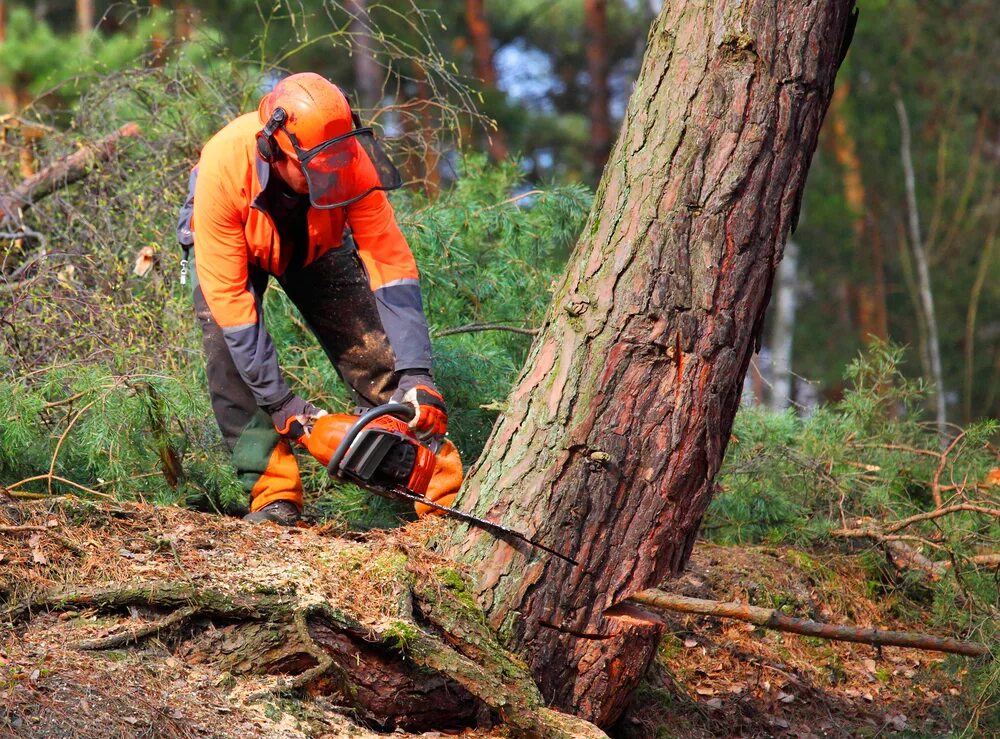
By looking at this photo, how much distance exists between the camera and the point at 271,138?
3.78m

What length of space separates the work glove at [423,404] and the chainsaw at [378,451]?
4 centimetres

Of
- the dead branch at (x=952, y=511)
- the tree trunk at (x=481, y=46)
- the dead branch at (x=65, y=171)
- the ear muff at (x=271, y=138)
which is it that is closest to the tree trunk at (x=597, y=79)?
the tree trunk at (x=481, y=46)

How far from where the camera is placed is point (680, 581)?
4.55m

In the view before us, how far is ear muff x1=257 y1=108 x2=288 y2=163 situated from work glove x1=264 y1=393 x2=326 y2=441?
2.96 feet

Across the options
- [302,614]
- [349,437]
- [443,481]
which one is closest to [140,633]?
[302,614]

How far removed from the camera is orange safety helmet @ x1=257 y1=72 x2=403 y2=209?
12.2 ft

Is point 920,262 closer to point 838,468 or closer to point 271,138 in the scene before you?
point 838,468

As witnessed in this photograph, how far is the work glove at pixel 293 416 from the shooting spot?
3863 millimetres

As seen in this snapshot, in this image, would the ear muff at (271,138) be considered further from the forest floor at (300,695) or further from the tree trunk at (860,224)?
the tree trunk at (860,224)

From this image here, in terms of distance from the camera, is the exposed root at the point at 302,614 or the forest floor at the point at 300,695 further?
the exposed root at the point at 302,614

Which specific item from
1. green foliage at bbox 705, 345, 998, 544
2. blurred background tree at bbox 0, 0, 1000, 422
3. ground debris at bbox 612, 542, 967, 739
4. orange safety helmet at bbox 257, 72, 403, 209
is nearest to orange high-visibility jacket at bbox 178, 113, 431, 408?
orange safety helmet at bbox 257, 72, 403, 209

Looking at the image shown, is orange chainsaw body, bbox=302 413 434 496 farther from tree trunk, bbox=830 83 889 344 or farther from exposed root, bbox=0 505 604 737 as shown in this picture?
tree trunk, bbox=830 83 889 344

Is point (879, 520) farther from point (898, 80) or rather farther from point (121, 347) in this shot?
point (898, 80)

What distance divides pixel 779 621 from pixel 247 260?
2.38 meters
